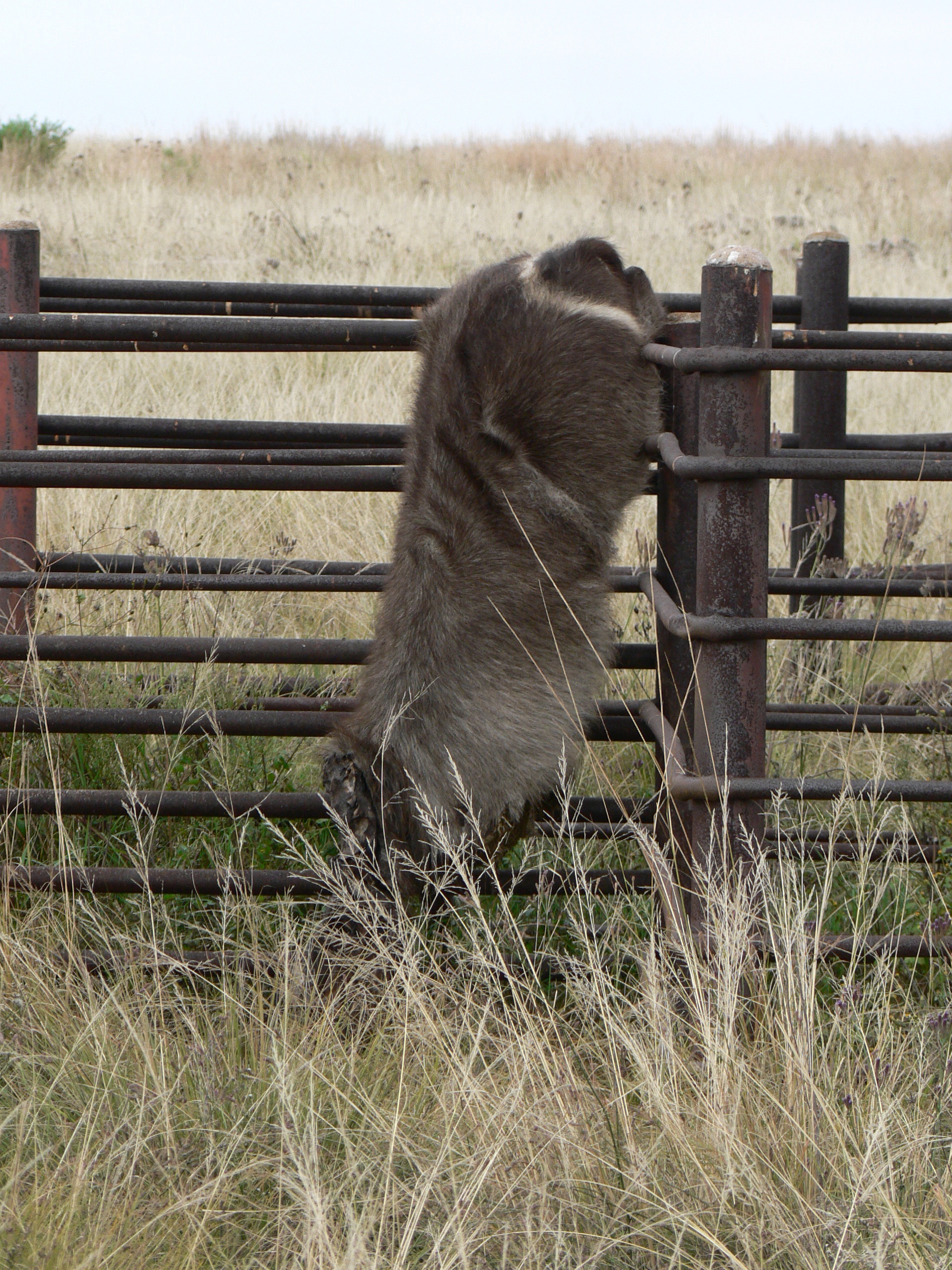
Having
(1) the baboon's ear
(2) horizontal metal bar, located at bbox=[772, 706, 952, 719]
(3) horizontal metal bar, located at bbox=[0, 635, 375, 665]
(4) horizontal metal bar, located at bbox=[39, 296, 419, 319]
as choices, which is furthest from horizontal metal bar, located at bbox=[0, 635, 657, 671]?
(4) horizontal metal bar, located at bbox=[39, 296, 419, 319]

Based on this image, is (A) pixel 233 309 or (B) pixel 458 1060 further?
(A) pixel 233 309

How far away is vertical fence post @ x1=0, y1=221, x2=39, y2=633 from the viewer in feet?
12.7

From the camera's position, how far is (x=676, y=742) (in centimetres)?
267

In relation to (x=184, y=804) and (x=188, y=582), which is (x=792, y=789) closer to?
(x=184, y=804)

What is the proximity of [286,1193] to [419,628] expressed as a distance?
3.72 ft

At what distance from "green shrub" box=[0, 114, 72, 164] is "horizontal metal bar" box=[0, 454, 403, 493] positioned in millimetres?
16048

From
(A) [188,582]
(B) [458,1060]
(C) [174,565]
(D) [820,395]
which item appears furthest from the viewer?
(D) [820,395]

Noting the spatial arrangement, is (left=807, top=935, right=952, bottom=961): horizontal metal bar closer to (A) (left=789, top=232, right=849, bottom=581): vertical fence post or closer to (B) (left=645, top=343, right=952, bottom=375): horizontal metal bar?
(B) (left=645, top=343, right=952, bottom=375): horizontal metal bar

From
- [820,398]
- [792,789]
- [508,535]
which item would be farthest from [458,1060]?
[820,398]

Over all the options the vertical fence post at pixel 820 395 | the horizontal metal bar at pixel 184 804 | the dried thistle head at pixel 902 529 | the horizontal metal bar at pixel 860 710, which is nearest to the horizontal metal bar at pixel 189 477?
the horizontal metal bar at pixel 184 804

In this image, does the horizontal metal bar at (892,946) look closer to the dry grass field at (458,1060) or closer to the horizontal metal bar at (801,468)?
the dry grass field at (458,1060)

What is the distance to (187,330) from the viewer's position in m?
3.10

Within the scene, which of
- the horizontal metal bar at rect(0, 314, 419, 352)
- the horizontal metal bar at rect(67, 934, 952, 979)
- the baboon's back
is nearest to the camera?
the horizontal metal bar at rect(67, 934, 952, 979)

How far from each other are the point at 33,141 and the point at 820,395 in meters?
16.3
